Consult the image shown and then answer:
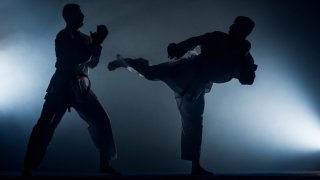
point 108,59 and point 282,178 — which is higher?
point 108,59

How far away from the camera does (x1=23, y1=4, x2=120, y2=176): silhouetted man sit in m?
4.81

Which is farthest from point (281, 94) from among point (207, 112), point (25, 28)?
point (25, 28)

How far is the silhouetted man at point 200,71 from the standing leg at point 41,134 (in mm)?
1175

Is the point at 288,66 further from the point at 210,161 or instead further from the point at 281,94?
the point at 210,161

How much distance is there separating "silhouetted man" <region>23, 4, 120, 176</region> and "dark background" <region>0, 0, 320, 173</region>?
2.53 metres

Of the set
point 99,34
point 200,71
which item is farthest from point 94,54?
point 200,71

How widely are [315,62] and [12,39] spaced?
5.42 m

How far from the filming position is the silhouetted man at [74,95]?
4.81m

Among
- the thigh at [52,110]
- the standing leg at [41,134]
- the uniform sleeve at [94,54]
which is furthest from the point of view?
the uniform sleeve at [94,54]

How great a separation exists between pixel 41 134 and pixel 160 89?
3.30m

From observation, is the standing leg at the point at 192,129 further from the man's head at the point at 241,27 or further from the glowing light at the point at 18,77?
the glowing light at the point at 18,77

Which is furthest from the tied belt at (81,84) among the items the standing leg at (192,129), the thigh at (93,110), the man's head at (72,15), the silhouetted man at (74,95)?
the standing leg at (192,129)

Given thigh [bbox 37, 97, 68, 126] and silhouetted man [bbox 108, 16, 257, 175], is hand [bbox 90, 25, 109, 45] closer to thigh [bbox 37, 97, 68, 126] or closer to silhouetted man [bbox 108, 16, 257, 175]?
silhouetted man [bbox 108, 16, 257, 175]

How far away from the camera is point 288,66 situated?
7.45 metres
